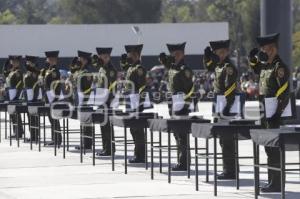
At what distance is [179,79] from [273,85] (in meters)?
3.55

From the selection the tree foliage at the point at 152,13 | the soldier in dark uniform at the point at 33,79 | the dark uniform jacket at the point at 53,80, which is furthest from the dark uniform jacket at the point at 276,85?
the tree foliage at the point at 152,13

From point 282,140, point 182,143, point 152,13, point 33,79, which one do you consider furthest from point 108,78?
point 152,13

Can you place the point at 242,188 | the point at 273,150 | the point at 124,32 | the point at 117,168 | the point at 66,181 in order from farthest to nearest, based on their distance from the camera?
the point at 124,32 < the point at 117,168 < the point at 66,181 < the point at 242,188 < the point at 273,150

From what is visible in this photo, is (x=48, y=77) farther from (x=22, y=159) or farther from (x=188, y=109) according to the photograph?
(x=188, y=109)

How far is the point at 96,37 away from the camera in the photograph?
6334 cm

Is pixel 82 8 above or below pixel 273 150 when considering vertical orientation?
above

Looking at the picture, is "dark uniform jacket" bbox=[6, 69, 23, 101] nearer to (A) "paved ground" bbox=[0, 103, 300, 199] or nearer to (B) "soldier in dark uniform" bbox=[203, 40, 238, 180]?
(A) "paved ground" bbox=[0, 103, 300, 199]

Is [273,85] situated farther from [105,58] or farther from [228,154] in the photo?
[105,58]

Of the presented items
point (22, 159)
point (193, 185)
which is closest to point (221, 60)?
point (193, 185)

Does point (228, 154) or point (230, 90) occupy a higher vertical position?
point (230, 90)

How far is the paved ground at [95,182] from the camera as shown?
1433 centimetres

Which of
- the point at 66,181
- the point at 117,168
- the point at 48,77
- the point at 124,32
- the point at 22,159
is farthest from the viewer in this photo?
the point at 124,32

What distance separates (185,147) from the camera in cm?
1697

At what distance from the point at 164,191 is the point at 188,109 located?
2979 mm
